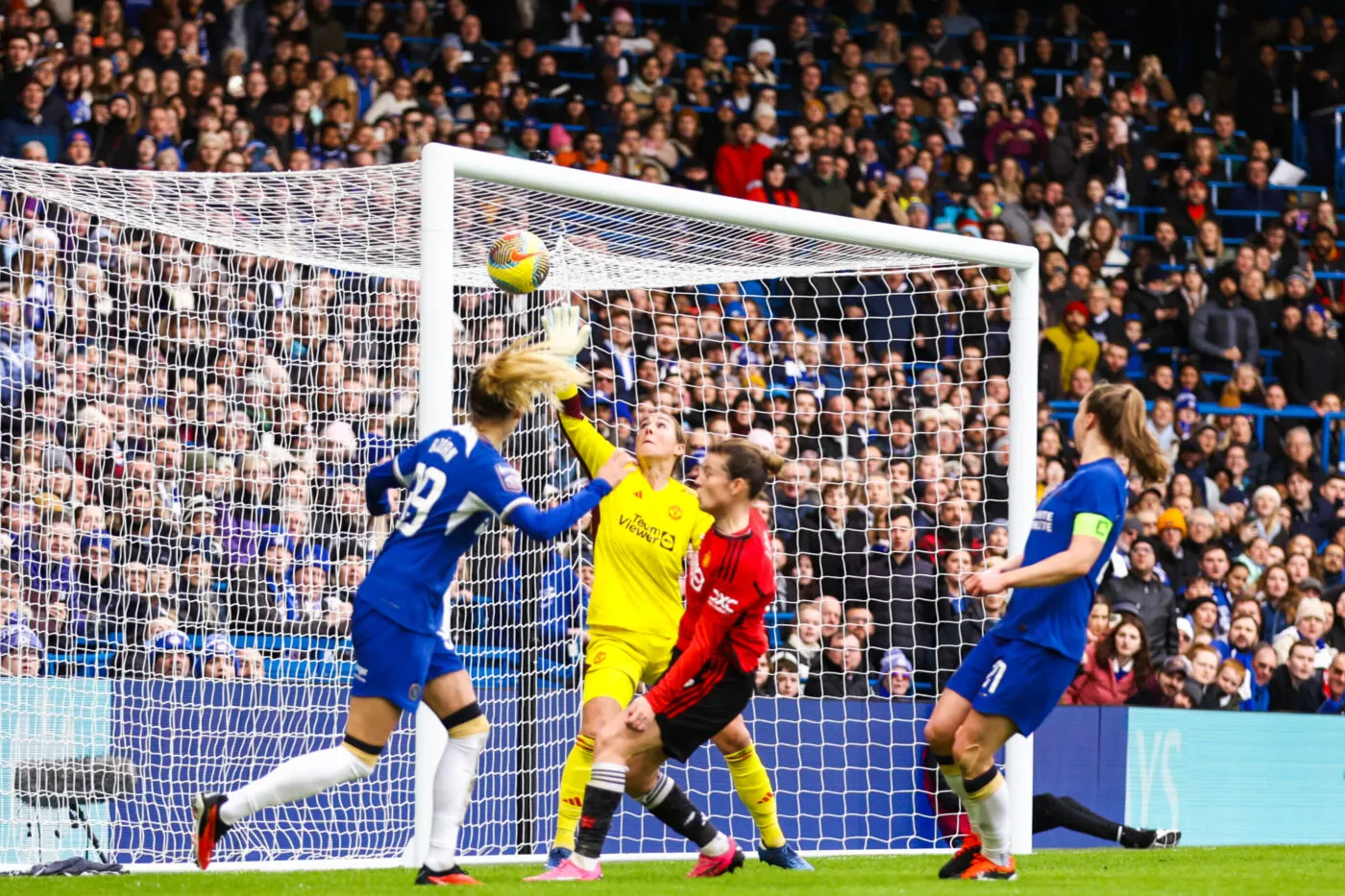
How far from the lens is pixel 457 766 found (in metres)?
6.75

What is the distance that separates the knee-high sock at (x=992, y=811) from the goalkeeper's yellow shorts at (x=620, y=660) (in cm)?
176

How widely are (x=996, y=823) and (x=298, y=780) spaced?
2.67 m

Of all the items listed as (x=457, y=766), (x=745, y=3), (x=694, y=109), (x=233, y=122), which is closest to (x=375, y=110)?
(x=233, y=122)

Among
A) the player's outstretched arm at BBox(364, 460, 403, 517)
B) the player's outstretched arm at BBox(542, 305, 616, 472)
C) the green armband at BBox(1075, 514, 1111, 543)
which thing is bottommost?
the green armband at BBox(1075, 514, 1111, 543)

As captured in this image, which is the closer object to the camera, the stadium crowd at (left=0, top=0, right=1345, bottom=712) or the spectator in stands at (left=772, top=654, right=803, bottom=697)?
the stadium crowd at (left=0, top=0, right=1345, bottom=712)

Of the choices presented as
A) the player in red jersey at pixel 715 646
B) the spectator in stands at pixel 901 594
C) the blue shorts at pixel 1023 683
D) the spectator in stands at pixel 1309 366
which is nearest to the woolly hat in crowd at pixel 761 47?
the spectator in stands at pixel 1309 366

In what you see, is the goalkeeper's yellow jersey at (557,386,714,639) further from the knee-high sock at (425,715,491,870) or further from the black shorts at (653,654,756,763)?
the knee-high sock at (425,715,491,870)

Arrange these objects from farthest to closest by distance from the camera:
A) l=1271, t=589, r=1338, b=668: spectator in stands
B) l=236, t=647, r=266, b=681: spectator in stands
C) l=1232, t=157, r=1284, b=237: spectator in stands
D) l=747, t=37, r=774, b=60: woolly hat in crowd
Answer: l=1232, t=157, r=1284, b=237: spectator in stands, l=747, t=37, r=774, b=60: woolly hat in crowd, l=1271, t=589, r=1338, b=668: spectator in stands, l=236, t=647, r=266, b=681: spectator in stands

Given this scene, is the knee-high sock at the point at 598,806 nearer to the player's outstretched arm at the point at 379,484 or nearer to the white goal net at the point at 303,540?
the player's outstretched arm at the point at 379,484

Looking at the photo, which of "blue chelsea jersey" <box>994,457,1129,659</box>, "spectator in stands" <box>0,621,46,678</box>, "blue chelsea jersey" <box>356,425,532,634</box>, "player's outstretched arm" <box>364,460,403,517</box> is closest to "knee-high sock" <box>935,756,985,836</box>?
"blue chelsea jersey" <box>994,457,1129,659</box>

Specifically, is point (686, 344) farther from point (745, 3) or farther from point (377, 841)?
point (745, 3)

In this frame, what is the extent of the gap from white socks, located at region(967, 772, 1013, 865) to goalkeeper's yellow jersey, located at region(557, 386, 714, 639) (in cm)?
184

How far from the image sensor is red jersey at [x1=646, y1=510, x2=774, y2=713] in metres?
7.29

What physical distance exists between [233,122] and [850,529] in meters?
5.83
